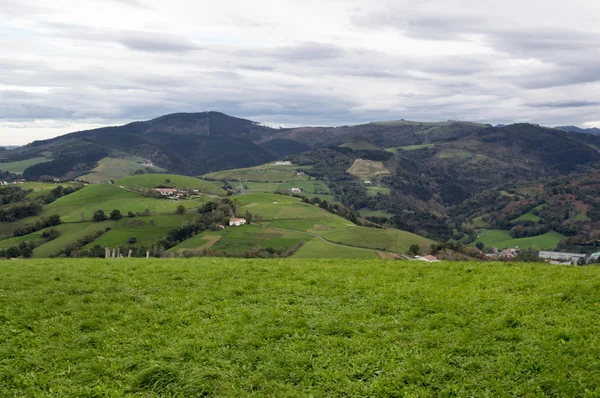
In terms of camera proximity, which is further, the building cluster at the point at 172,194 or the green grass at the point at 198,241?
the building cluster at the point at 172,194

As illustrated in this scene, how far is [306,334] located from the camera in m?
12.7

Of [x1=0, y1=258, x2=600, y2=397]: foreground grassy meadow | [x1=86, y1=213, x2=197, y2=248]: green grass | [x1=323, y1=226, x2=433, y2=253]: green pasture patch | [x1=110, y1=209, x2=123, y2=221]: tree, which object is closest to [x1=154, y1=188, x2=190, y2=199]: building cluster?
[x1=110, y1=209, x2=123, y2=221]: tree

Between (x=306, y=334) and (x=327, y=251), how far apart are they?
7805cm

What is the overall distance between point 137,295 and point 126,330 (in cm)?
301

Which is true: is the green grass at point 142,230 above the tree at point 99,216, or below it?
below

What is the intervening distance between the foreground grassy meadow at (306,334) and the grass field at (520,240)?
16032 centimetres

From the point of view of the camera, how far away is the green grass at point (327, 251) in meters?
85.7

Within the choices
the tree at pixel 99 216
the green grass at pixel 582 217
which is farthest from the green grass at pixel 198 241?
the green grass at pixel 582 217

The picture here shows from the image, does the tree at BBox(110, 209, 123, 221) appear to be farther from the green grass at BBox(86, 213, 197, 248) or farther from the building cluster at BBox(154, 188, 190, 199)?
the building cluster at BBox(154, 188, 190, 199)

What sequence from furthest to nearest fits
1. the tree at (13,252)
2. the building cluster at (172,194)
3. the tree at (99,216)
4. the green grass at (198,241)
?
the building cluster at (172,194)
the tree at (99,216)
the green grass at (198,241)
the tree at (13,252)

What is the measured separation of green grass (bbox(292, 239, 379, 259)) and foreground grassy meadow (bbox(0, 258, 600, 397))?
67.3m

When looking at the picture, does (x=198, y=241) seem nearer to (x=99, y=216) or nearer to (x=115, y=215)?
(x=115, y=215)

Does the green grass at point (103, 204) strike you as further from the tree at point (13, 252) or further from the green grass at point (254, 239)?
the green grass at point (254, 239)

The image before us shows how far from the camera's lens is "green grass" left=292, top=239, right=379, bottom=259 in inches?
3374
